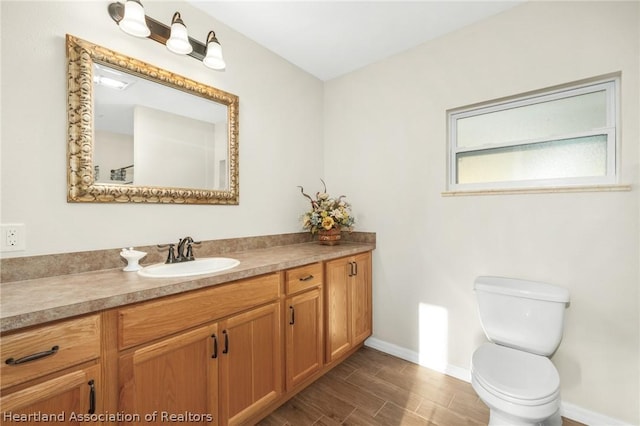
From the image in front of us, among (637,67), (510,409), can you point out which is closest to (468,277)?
(510,409)

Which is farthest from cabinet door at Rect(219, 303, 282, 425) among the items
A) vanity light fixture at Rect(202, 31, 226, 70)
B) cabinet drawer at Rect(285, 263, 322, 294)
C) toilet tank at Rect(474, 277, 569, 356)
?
vanity light fixture at Rect(202, 31, 226, 70)

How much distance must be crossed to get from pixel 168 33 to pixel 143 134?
0.57 metres

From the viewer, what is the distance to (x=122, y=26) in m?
1.27

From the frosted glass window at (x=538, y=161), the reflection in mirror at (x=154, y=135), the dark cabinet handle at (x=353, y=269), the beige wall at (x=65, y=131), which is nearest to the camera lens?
the beige wall at (x=65, y=131)

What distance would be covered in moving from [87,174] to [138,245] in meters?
0.43

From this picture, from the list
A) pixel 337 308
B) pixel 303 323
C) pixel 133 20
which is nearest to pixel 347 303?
pixel 337 308

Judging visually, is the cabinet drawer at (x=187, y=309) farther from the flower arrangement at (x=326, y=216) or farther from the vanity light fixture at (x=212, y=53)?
the vanity light fixture at (x=212, y=53)

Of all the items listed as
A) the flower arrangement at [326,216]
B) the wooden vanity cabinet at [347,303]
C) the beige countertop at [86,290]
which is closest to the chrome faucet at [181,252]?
the beige countertop at [86,290]

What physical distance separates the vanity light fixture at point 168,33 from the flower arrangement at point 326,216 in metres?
Result: 1.25

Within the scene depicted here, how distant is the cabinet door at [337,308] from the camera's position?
6.23 ft

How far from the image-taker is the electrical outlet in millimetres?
1099

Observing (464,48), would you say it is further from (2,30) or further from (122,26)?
(2,30)

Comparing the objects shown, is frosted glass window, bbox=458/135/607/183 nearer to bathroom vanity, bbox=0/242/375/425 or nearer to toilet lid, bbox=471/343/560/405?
toilet lid, bbox=471/343/560/405

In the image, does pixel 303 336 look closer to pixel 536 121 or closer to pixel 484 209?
pixel 484 209
